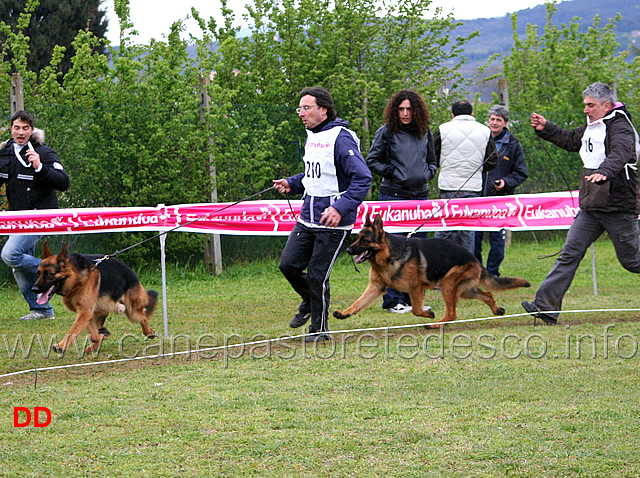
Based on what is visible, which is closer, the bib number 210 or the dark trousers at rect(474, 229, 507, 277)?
the bib number 210

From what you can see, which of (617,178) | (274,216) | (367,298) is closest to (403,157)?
(274,216)

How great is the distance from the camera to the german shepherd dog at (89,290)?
6.76 meters

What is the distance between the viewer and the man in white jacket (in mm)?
9461

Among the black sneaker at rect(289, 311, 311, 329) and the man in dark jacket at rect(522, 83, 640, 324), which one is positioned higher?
the man in dark jacket at rect(522, 83, 640, 324)

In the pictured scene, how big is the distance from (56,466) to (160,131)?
25.9 ft

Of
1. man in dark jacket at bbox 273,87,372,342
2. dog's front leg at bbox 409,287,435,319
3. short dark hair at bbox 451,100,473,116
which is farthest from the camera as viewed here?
short dark hair at bbox 451,100,473,116

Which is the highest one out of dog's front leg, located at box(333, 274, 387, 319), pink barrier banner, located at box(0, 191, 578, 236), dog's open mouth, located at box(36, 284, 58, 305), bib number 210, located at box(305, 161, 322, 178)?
bib number 210, located at box(305, 161, 322, 178)

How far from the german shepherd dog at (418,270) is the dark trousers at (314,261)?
27 cm

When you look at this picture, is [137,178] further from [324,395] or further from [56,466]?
[56,466]

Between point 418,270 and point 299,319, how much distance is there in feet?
4.00

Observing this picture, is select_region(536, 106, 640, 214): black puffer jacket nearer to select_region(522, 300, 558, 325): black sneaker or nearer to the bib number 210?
select_region(522, 300, 558, 325): black sneaker

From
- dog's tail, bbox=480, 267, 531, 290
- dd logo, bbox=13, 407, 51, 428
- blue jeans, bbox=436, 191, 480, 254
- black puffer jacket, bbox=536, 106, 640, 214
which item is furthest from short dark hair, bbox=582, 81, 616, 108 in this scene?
dd logo, bbox=13, 407, 51, 428

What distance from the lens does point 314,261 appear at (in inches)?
282

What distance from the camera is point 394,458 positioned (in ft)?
13.8
